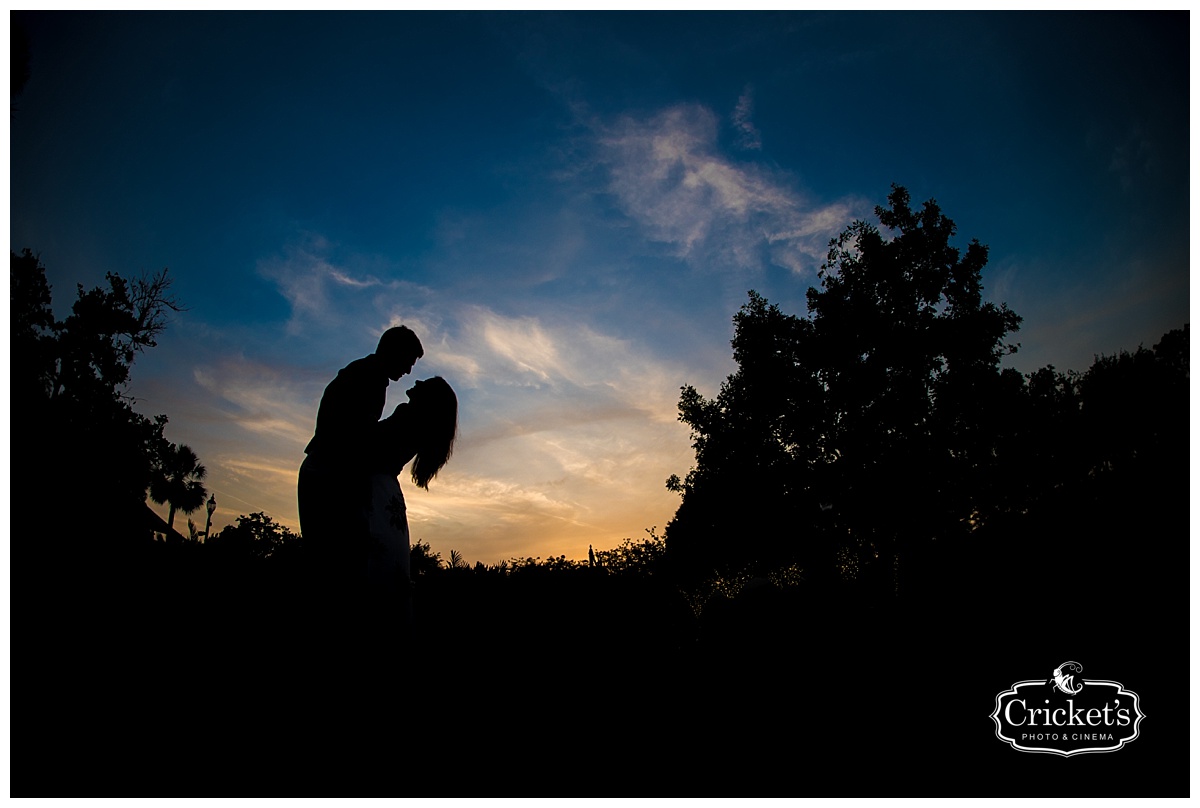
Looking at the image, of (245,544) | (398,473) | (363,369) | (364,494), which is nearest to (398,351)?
(363,369)

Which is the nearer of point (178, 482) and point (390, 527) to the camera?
point (390, 527)

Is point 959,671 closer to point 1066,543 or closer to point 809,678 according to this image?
point 809,678

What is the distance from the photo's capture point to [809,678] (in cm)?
275

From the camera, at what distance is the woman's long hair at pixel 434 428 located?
291 centimetres

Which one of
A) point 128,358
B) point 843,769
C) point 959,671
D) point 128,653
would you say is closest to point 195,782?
point 128,653

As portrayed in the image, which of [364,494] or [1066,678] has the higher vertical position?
[364,494]

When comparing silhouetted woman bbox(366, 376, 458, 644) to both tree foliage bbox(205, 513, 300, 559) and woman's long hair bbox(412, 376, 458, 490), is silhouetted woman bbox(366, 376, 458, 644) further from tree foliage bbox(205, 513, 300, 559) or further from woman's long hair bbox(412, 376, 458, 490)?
tree foliage bbox(205, 513, 300, 559)

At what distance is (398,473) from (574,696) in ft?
6.47

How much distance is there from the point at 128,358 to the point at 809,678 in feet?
83.1

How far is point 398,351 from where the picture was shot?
291 cm

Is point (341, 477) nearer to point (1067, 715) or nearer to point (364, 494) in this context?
point (364, 494)

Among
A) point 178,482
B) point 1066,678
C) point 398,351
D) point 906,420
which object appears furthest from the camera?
point 178,482

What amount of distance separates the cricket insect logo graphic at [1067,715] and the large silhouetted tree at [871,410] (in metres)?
11.2

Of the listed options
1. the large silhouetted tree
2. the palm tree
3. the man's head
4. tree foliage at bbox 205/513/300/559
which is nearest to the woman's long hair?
the man's head
